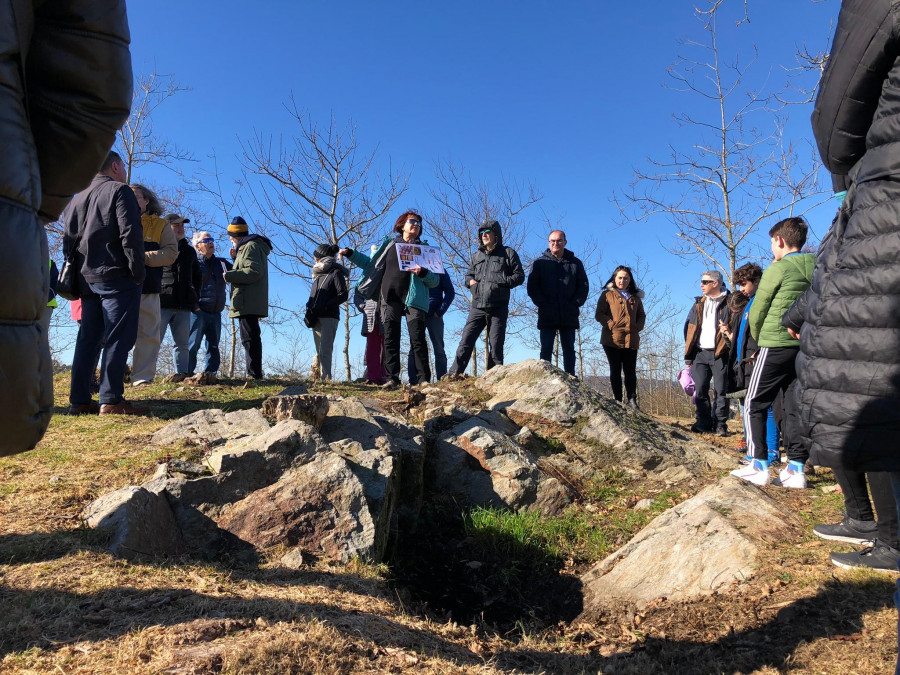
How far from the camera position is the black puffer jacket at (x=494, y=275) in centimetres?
797

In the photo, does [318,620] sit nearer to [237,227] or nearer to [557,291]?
[557,291]

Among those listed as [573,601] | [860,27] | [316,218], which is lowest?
[573,601]

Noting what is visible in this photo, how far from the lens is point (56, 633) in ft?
6.68

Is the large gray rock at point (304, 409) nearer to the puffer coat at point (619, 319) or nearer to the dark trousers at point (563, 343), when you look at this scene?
the dark trousers at point (563, 343)

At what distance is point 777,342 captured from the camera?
175 inches

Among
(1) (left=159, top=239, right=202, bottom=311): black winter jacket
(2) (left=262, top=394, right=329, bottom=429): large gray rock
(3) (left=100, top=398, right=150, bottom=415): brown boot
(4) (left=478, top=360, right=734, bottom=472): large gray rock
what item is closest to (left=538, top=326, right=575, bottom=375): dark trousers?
(4) (left=478, top=360, right=734, bottom=472): large gray rock

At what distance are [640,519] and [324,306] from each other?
5.45m

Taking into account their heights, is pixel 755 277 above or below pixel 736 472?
above

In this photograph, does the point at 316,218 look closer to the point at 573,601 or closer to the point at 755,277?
the point at 755,277

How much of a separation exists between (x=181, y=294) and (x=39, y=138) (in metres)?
6.74

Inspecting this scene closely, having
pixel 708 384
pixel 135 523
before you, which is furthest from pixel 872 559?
pixel 708 384

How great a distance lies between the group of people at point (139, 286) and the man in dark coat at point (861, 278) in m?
3.39

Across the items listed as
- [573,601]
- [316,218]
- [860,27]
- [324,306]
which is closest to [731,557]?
[573,601]

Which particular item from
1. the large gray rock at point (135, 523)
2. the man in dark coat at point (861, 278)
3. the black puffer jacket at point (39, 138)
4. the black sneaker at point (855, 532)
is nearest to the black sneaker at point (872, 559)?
the black sneaker at point (855, 532)
